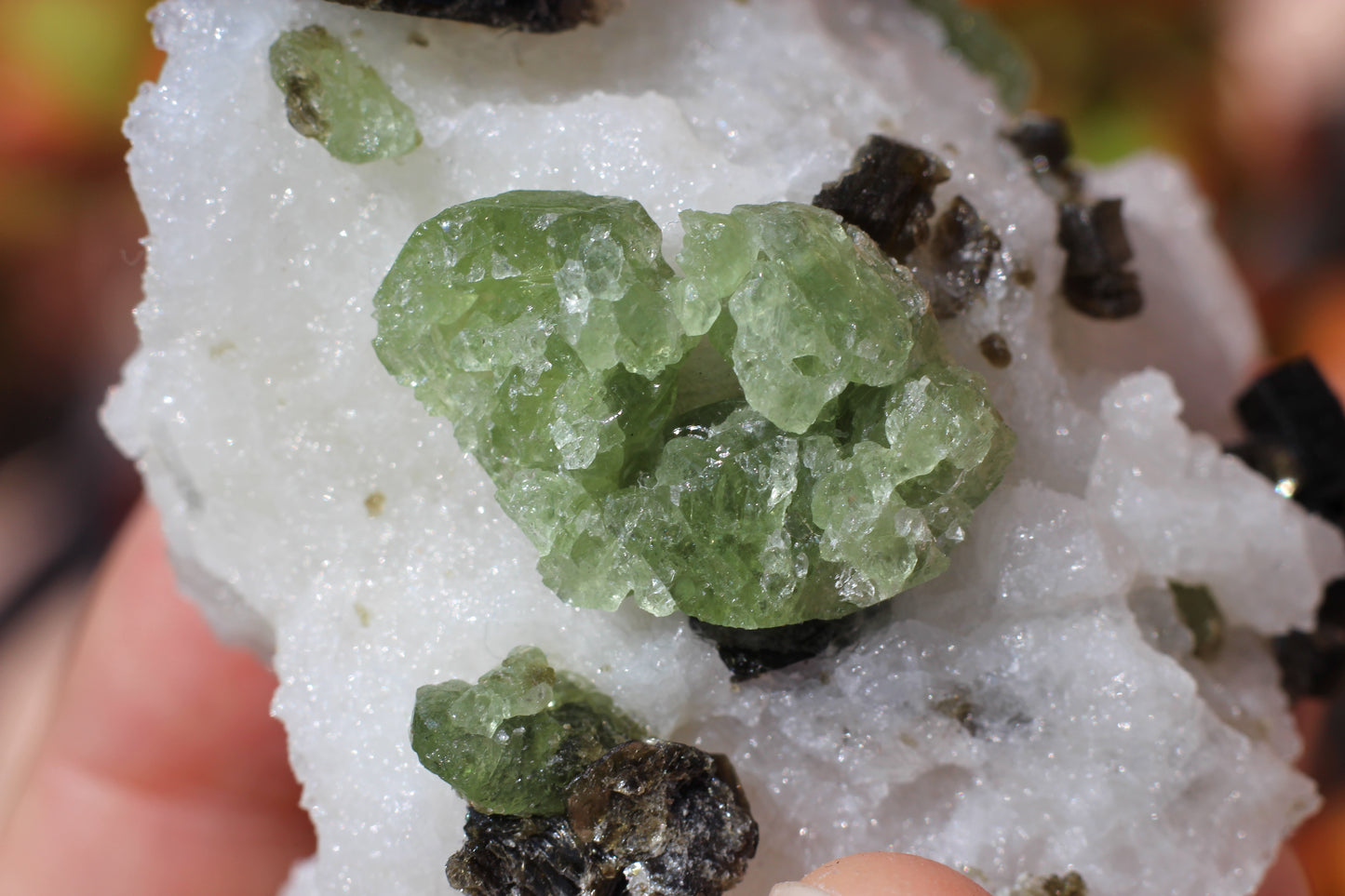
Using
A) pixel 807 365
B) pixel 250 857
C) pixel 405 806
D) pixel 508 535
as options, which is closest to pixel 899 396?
pixel 807 365

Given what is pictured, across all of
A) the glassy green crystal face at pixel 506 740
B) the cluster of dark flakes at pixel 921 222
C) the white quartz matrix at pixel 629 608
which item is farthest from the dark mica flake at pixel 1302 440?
the glassy green crystal face at pixel 506 740

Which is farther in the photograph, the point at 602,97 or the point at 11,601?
the point at 11,601

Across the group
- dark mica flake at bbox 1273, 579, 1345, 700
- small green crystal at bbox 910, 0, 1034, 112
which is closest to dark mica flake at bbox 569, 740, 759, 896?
dark mica flake at bbox 1273, 579, 1345, 700

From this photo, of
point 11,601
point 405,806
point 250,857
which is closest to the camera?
point 405,806

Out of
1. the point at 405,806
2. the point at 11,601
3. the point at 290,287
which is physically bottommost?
the point at 11,601

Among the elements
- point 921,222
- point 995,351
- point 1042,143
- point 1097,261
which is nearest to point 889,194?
point 921,222

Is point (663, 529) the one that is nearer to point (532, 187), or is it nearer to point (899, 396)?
point (899, 396)

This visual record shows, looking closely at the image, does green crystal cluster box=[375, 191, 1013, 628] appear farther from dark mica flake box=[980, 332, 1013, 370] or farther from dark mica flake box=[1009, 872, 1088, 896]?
dark mica flake box=[1009, 872, 1088, 896]
